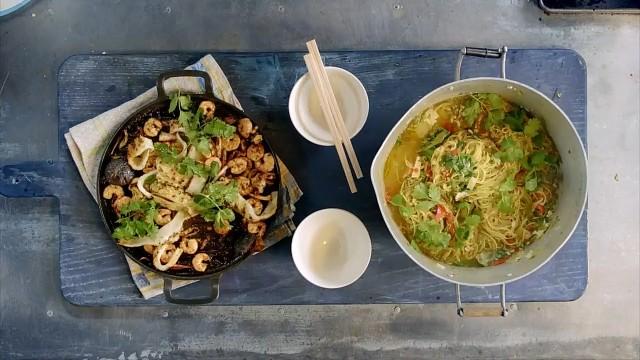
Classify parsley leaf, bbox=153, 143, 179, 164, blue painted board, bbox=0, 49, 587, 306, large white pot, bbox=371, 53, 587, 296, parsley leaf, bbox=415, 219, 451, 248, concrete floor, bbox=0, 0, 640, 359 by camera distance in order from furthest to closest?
concrete floor, bbox=0, 0, 640, 359
blue painted board, bbox=0, 49, 587, 306
parsley leaf, bbox=153, 143, 179, 164
parsley leaf, bbox=415, 219, 451, 248
large white pot, bbox=371, 53, 587, 296

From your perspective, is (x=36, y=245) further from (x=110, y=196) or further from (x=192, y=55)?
(x=192, y=55)

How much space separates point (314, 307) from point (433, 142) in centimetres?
72

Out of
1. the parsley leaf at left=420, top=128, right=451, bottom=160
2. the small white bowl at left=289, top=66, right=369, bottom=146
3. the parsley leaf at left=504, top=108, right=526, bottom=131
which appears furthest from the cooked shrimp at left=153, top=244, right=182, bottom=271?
the parsley leaf at left=504, top=108, right=526, bottom=131

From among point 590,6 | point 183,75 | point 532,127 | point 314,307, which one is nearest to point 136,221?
point 183,75

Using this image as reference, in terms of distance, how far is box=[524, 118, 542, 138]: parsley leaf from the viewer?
5.42 feet

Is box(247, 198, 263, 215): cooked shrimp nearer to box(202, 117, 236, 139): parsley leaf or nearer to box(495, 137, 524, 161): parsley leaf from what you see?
box(202, 117, 236, 139): parsley leaf

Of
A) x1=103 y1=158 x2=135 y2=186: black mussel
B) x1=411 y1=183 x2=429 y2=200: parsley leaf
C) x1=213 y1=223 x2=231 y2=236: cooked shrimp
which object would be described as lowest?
x1=213 y1=223 x2=231 y2=236: cooked shrimp

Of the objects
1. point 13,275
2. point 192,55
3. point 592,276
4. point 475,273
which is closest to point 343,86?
point 192,55

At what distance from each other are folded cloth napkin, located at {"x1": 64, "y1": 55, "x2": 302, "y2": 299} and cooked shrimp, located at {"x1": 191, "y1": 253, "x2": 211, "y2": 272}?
125 mm

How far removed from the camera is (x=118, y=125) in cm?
182

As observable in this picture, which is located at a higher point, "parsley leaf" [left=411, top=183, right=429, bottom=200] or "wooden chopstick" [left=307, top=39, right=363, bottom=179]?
"wooden chopstick" [left=307, top=39, right=363, bottom=179]

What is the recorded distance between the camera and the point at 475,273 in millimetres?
1613

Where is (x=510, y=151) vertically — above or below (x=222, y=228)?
above

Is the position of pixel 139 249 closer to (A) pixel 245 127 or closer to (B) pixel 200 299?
(B) pixel 200 299
